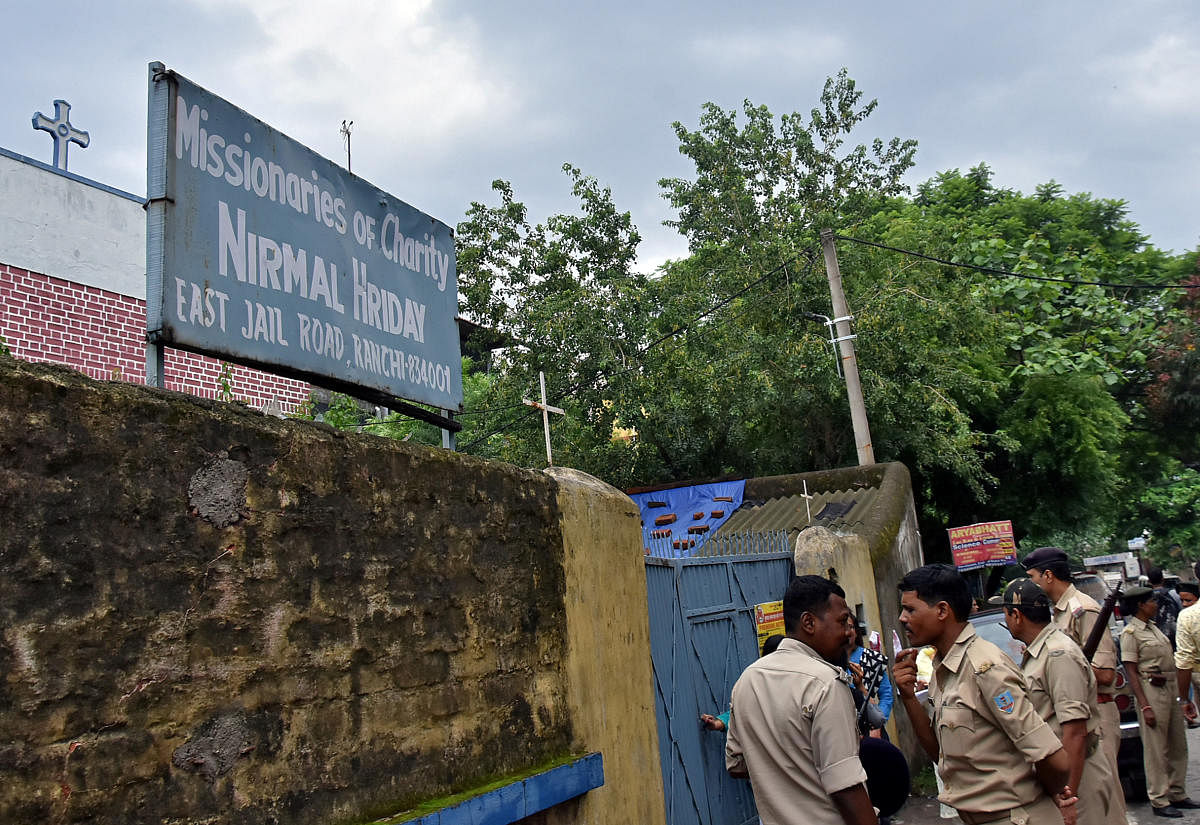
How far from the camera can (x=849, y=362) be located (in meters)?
14.0

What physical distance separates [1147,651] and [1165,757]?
0.78 m

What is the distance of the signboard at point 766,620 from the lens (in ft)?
23.4

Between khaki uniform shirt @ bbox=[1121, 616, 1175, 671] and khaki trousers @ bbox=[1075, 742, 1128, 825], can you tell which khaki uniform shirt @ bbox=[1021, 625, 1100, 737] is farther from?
khaki uniform shirt @ bbox=[1121, 616, 1175, 671]

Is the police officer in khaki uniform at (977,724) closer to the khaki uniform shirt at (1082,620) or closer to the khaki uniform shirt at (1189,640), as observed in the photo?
the khaki uniform shirt at (1082,620)

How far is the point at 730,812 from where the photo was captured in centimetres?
629

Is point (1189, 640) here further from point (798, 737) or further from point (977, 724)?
point (798, 737)

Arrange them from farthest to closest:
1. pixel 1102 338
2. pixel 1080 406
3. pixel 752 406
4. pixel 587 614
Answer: pixel 1102 338
pixel 1080 406
pixel 752 406
pixel 587 614

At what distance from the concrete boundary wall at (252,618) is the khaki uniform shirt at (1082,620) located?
2.96 metres

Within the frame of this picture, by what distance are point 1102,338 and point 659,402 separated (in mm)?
11290

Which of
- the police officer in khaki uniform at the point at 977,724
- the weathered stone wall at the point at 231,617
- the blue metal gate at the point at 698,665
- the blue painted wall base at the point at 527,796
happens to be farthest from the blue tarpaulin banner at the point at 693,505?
the weathered stone wall at the point at 231,617

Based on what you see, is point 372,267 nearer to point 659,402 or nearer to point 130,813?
point 130,813

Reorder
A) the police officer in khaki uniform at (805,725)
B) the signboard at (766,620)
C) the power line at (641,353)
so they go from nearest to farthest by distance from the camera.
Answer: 1. the police officer in khaki uniform at (805,725)
2. the signboard at (766,620)
3. the power line at (641,353)

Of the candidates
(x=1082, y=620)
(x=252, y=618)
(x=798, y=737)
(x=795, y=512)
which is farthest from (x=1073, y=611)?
(x=795, y=512)

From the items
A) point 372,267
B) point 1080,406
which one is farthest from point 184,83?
point 1080,406
